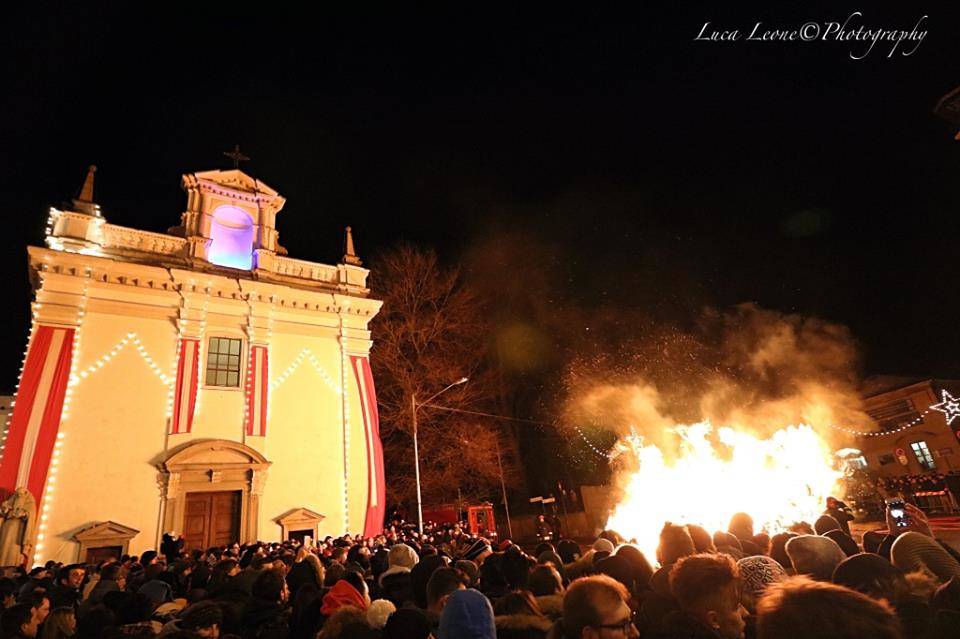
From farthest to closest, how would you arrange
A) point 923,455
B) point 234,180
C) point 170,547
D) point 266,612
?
point 923,455 → point 234,180 → point 170,547 → point 266,612

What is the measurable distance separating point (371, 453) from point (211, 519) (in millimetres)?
5573

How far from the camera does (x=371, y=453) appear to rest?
1884 cm

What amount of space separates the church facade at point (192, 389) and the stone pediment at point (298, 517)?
0.13 ft

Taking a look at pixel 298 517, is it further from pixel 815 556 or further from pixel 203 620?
pixel 815 556

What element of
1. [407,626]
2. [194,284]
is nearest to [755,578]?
[407,626]

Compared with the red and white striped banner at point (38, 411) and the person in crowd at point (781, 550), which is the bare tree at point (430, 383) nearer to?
the red and white striped banner at point (38, 411)

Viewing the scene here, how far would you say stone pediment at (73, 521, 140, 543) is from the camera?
→ 13.6 m

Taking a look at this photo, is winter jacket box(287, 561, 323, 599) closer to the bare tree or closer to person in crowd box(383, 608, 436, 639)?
person in crowd box(383, 608, 436, 639)

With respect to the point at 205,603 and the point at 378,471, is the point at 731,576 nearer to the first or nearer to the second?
the point at 205,603

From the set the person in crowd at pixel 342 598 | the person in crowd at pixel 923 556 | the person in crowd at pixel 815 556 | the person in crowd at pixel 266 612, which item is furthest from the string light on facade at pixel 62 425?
the person in crowd at pixel 923 556

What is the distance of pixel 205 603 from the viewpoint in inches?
165

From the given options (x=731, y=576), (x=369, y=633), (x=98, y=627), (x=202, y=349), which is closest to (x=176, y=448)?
(x=202, y=349)

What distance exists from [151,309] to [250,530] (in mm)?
8185

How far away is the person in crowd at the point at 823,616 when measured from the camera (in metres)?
1.75
